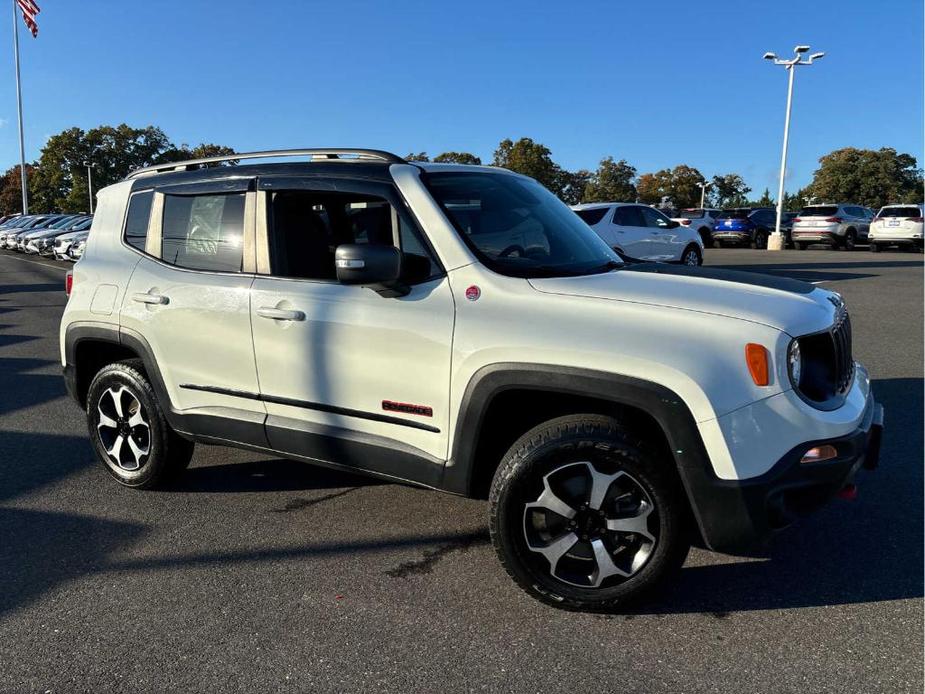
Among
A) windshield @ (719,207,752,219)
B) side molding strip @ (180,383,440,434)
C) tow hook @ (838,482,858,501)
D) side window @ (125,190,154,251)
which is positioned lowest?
tow hook @ (838,482,858,501)

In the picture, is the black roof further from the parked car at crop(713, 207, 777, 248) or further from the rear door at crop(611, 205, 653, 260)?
the parked car at crop(713, 207, 777, 248)

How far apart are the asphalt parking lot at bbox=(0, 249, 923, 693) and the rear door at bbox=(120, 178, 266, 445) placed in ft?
2.14

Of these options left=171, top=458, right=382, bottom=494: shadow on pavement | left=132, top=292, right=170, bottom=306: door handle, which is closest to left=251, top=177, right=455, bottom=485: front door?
left=132, top=292, right=170, bottom=306: door handle

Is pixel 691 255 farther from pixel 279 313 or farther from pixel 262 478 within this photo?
pixel 279 313

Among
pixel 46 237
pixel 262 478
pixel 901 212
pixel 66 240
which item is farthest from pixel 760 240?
pixel 262 478

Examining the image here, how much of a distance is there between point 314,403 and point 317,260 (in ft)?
2.31

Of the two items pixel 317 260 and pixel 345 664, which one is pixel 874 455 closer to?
pixel 345 664

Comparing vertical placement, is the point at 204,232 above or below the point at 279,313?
above

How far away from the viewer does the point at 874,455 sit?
3154mm

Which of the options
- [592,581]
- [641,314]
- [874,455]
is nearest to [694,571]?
[592,581]

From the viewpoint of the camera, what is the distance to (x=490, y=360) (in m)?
3.04

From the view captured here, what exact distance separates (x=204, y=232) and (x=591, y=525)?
250cm

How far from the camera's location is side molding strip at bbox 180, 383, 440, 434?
10.8ft

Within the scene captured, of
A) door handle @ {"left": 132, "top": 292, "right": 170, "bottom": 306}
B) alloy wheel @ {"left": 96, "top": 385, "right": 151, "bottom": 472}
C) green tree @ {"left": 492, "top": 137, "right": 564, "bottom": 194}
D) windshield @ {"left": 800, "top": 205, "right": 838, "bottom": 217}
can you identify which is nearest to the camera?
door handle @ {"left": 132, "top": 292, "right": 170, "bottom": 306}
